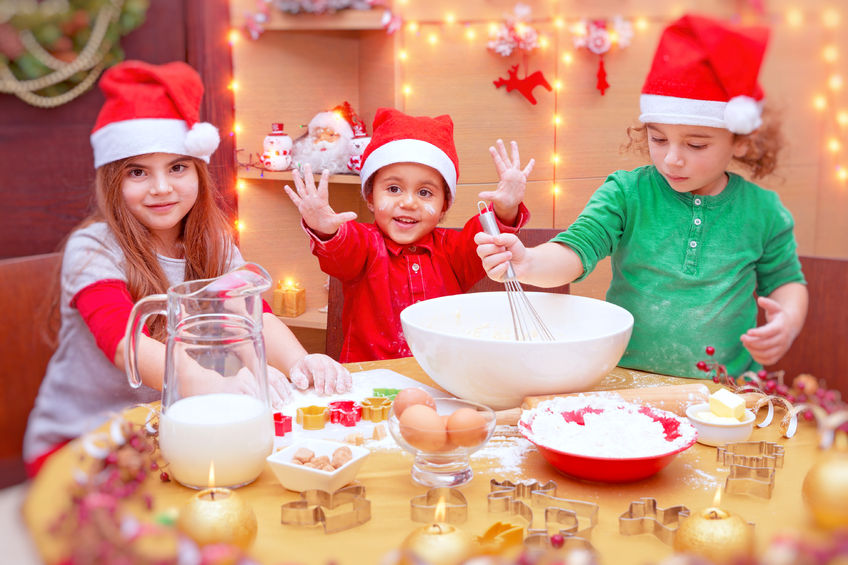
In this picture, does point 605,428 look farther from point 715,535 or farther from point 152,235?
point 152,235

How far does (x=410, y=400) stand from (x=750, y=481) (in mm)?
373

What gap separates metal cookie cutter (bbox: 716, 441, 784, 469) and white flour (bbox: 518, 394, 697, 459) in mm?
49

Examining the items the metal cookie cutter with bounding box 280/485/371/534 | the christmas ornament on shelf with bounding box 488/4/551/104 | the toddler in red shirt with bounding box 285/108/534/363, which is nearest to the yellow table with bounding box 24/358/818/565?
the metal cookie cutter with bounding box 280/485/371/534

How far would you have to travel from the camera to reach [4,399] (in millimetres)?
1413

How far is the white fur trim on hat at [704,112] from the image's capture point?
129 cm

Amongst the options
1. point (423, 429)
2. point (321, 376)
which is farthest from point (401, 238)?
point (423, 429)

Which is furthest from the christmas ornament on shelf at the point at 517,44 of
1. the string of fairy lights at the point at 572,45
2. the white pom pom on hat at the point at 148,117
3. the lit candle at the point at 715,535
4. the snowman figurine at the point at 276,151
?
the lit candle at the point at 715,535

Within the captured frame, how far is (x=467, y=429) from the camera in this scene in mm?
830

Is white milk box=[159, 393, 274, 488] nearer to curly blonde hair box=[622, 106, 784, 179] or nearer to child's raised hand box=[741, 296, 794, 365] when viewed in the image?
child's raised hand box=[741, 296, 794, 365]

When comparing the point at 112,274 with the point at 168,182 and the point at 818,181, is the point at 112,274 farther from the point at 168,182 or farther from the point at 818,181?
the point at 818,181

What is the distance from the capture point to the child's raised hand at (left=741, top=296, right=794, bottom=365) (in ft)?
3.70

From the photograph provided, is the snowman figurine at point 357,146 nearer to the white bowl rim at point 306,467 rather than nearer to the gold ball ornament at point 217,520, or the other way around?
the white bowl rim at point 306,467

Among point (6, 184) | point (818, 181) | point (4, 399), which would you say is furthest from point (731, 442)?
point (818, 181)

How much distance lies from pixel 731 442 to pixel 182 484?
0.65m
